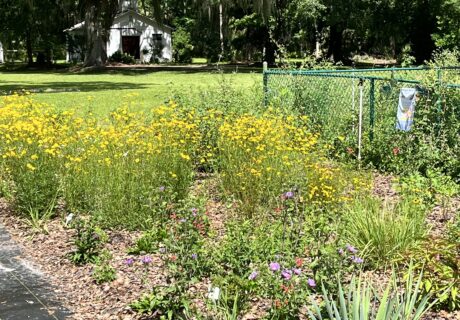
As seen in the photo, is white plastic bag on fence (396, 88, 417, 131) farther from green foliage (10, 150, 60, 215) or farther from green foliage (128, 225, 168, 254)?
green foliage (10, 150, 60, 215)

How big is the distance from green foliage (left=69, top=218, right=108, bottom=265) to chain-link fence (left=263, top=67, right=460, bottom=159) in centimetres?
397

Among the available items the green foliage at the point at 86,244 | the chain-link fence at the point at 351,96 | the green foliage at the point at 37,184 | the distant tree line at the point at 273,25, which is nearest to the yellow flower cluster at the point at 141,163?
the green foliage at the point at 37,184

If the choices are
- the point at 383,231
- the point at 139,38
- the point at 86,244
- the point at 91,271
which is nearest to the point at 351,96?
the point at 383,231

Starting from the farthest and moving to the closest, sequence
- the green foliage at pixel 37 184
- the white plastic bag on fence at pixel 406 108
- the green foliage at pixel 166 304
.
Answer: the white plastic bag on fence at pixel 406 108, the green foliage at pixel 37 184, the green foliage at pixel 166 304

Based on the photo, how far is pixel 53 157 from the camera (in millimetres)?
5906

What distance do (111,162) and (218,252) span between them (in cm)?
209

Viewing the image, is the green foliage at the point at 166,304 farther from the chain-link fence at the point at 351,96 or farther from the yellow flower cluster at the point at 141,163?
the chain-link fence at the point at 351,96

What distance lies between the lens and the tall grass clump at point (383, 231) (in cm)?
418

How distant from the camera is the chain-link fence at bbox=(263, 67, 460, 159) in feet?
24.1

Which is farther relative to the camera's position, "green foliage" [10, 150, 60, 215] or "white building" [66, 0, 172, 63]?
"white building" [66, 0, 172, 63]

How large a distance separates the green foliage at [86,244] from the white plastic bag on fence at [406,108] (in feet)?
13.9

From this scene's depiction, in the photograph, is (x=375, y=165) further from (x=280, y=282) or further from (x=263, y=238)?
(x=280, y=282)

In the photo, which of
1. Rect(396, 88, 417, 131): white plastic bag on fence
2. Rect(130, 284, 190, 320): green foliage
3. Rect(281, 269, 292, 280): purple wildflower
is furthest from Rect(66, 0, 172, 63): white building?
Rect(281, 269, 292, 280): purple wildflower

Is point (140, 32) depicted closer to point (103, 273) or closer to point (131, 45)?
point (131, 45)
